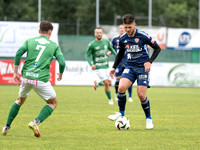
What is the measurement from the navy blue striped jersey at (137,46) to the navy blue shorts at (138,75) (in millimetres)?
100

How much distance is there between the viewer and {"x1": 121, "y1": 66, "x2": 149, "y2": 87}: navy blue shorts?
28.7 ft

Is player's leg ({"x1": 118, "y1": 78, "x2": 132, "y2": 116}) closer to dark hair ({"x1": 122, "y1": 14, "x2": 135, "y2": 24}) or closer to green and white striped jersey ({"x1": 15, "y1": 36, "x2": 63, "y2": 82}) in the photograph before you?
dark hair ({"x1": 122, "y1": 14, "x2": 135, "y2": 24})

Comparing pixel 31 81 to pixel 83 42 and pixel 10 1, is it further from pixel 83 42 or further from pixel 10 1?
pixel 10 1

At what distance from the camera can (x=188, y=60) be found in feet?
101

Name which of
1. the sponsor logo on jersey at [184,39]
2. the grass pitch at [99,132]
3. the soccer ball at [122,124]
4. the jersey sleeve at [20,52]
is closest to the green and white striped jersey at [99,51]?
the grass pitch at [99,132]

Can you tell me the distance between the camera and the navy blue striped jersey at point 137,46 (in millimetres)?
8758

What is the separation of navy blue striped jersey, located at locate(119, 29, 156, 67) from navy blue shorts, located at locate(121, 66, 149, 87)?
0.10 metres

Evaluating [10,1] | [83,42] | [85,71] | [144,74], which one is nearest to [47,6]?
[10,1]

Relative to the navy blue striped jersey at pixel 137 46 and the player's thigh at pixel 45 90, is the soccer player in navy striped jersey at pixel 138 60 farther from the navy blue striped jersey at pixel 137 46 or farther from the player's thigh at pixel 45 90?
the player's thigh at pixel 45 90

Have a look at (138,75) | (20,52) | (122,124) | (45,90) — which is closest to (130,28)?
(138,75)

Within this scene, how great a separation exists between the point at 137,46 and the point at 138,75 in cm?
56

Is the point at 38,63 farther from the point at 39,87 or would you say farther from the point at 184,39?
the point at 184,39

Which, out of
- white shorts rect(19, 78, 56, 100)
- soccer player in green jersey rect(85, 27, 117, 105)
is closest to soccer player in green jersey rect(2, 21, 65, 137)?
white shorts rect(19, 78, 56, 100)

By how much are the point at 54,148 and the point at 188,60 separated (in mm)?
25256
